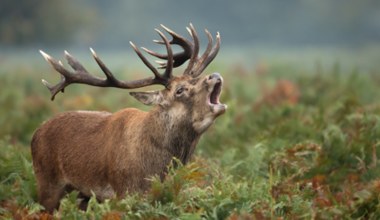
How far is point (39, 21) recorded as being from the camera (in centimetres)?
5056

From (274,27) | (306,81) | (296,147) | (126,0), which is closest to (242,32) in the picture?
(274,27)

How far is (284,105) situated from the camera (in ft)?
47.4

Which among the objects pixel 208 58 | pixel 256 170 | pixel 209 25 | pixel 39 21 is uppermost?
pixel 208 58

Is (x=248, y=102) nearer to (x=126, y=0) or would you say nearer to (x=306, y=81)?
(x=306, y=81)

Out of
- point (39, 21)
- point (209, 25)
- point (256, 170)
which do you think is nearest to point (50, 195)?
point (256, 170)

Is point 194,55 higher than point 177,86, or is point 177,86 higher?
point 194,55

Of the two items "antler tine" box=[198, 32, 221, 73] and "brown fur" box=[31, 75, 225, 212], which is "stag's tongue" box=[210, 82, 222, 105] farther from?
"antler tine" box=[198, 32, 221, 73]

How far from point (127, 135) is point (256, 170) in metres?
2.02

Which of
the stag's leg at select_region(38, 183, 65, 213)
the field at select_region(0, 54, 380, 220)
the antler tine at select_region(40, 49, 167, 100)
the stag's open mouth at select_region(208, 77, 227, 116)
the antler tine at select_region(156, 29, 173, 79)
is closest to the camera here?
the field at select_region(0, 54, 380, 220)

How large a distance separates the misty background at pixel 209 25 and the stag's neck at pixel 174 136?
42027 mm

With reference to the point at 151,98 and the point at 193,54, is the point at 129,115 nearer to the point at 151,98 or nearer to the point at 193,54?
the point at 151,98

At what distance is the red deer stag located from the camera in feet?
26.0

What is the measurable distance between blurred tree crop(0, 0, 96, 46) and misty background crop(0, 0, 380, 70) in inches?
2.3

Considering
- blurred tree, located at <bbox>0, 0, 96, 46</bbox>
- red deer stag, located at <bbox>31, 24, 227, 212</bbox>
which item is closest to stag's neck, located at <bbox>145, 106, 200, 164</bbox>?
red deer stag, located at <bbox>31, 24, 227, 212</bbox>
